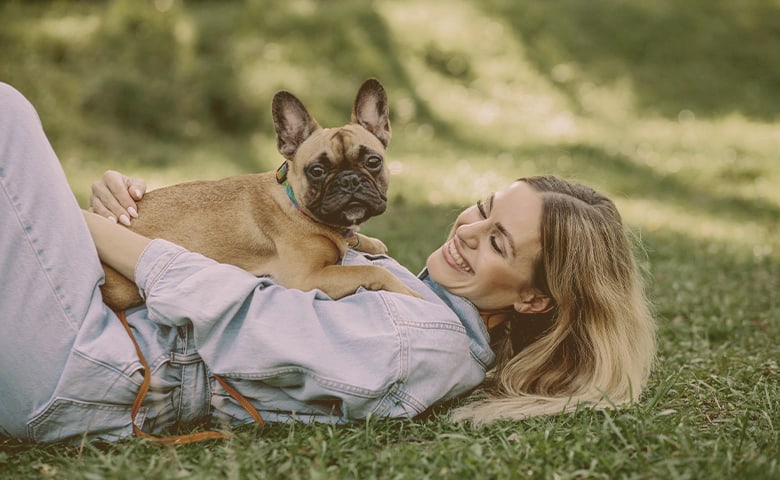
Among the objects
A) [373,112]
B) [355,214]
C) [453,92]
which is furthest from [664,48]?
[355,214]

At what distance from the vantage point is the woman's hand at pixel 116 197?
380cm

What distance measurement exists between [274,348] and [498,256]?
1174 mm

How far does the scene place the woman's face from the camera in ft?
11.1

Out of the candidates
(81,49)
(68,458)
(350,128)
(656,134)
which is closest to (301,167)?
(350,128)

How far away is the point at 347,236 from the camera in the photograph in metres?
4.12

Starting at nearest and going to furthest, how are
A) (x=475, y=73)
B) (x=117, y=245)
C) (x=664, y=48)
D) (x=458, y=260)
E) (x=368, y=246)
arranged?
(x=117, y=245) → (x=458, y=260) → (x=368, y=246) → (x=475, y=73) → (x=664, y=48)

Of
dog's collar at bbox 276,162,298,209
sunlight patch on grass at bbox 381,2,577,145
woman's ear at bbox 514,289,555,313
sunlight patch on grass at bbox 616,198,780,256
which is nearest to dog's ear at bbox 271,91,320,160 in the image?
dog's collar at bbox 276,162,298,209

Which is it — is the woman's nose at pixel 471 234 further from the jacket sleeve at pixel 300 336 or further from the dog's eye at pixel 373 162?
the dog's eye at pixel 373 162

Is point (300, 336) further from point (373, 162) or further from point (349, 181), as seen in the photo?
point (373, 162)

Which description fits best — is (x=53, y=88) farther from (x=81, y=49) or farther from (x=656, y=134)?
(x=656, y=134)

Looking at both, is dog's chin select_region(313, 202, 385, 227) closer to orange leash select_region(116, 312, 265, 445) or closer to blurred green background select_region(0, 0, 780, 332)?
orange leash select_region(116, 312, 265, 445)

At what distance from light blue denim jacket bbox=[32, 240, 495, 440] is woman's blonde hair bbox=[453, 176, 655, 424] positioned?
47 centimetres

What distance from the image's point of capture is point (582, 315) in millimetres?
3492

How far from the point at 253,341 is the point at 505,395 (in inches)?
50.8
